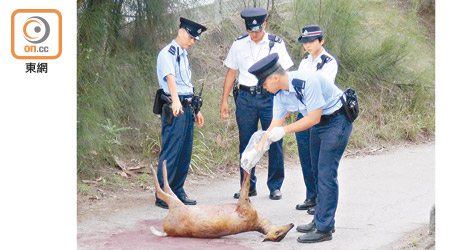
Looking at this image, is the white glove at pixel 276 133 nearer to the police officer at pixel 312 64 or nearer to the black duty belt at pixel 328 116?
the black duty belt at pixel 328 116

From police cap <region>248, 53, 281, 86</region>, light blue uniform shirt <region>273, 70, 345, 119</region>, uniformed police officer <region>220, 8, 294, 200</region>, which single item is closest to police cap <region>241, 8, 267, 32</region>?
uniformed police officer <region>220, 8, 294, 200</region>

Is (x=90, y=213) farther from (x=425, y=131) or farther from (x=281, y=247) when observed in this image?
(x=425, y=131)

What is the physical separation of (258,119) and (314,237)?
185cm

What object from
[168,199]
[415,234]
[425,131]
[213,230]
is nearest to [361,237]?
[415,234]

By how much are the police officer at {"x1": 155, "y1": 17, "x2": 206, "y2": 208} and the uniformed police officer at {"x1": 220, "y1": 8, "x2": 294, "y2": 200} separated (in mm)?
543

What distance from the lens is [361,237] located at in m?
5.48

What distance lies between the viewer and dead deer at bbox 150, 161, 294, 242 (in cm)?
528

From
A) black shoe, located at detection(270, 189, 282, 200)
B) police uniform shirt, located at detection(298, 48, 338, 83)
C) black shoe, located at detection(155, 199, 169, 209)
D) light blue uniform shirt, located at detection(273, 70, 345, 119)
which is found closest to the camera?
light blue uniform shirt, located at detection(273, 70, 345, 119)

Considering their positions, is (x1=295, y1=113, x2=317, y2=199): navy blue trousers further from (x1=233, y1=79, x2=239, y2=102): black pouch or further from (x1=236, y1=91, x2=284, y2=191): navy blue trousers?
(x1=233, y1=79, x2=239, y2=102): black pouch

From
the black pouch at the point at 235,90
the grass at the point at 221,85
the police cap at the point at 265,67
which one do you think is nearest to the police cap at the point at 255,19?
the black pouch at the point at 235,90

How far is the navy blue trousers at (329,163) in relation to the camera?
17.1 ft

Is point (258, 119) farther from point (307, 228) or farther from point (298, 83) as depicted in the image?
point (298, 83)

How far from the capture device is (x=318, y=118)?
5000mm

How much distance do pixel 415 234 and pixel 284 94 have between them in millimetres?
1666
